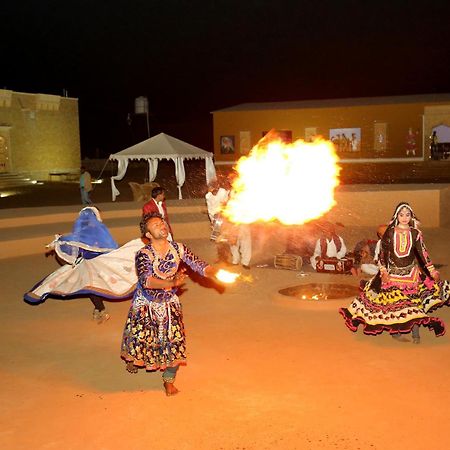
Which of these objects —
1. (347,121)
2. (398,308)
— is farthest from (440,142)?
(398,308)

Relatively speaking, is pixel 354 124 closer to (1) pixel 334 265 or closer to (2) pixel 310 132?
(2) pixel 310 132

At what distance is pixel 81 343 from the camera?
7609 mm

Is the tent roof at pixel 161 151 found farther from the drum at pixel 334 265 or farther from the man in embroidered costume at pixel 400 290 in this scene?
the man in embroidered costume at pixel 400 290

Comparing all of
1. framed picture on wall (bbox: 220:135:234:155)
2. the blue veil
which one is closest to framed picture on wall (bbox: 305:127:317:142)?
framed picture on wall (bbox: 220:135:234:155)

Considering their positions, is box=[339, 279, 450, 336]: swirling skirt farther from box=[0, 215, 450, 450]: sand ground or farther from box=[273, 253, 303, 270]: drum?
box=[273, 253, 303, 270]: drum

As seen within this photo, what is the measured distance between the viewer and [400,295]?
7246 mm

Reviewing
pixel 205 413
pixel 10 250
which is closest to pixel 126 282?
pixel 205 413

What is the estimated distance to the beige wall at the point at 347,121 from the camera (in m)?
32.9

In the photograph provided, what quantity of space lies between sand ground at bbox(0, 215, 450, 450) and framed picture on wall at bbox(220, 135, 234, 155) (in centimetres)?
2751

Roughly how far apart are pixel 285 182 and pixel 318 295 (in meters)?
4.39

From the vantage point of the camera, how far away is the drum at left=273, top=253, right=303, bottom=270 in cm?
1189

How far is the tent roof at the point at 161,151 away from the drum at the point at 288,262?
11.3 metres

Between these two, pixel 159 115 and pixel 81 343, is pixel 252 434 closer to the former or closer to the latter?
pixel 81 343

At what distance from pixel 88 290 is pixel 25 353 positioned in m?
1.43
